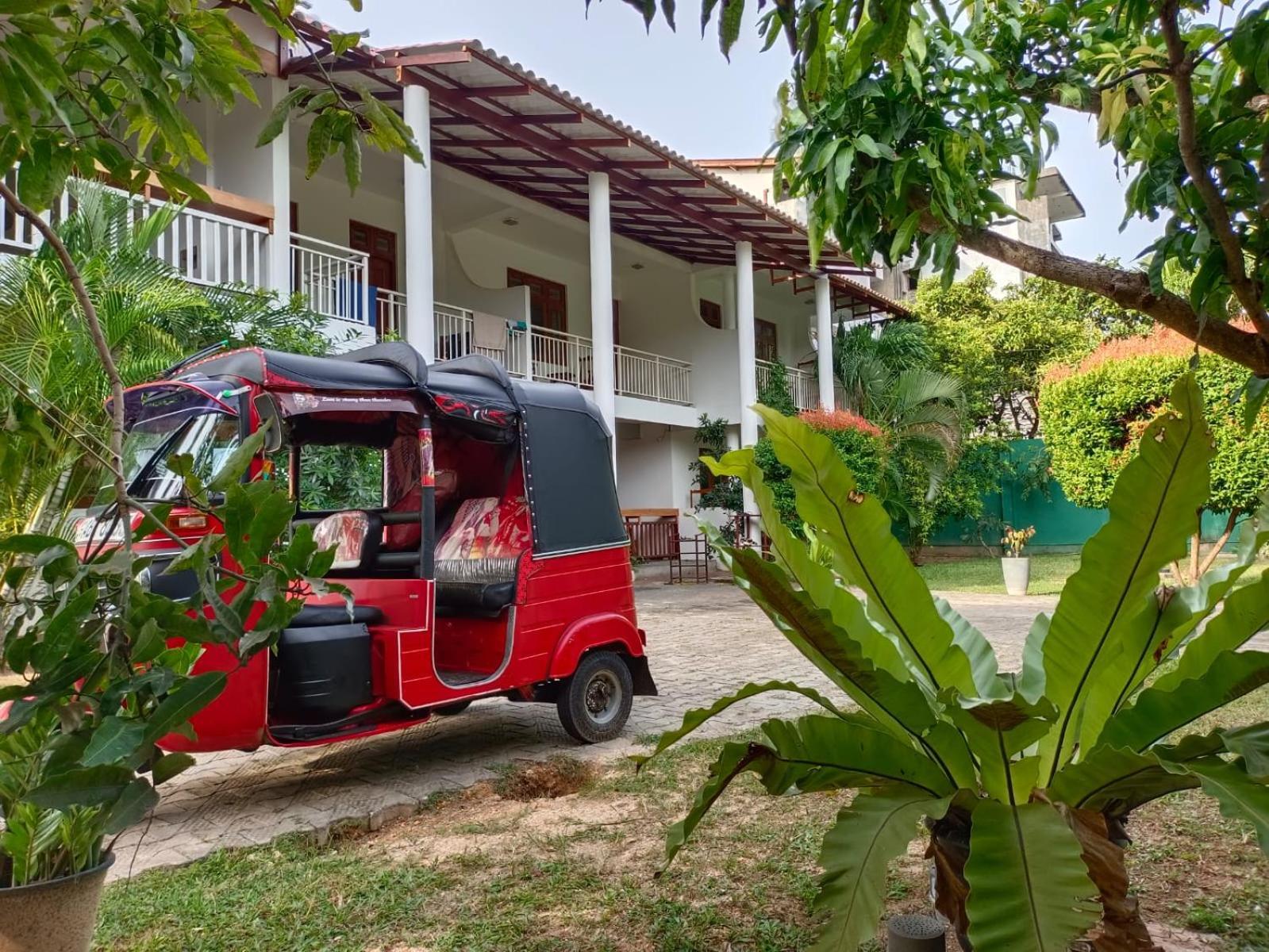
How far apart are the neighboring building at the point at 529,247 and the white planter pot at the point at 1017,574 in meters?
5.09

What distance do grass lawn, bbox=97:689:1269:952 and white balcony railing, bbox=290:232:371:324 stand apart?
7722 mm

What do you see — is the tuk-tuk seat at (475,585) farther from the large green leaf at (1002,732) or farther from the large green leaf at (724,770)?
the large green leaf at (1002,732)

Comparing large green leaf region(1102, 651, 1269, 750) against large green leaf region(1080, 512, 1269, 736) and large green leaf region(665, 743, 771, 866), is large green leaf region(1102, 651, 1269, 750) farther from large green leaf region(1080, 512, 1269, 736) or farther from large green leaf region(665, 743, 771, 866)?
large green leaf region(665, 743, 771, 866)

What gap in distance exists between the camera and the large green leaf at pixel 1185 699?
2010 millimetres

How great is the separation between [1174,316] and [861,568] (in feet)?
4.60

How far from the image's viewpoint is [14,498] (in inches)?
269

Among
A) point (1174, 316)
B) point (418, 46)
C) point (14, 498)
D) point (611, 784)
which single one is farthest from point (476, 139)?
point (1174, 316)

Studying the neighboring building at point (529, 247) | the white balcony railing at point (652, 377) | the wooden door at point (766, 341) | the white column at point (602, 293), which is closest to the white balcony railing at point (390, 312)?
the neighboring building at point (529, 247)

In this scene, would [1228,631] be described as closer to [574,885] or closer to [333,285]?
[574,885]

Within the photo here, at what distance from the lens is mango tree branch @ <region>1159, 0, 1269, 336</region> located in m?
2.43

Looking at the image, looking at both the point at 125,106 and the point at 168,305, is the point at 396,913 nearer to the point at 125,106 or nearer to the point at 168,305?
the point at 125,106

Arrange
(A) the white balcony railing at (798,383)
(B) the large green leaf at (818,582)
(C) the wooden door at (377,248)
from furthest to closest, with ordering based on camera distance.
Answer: (A) the white balcony railing at (798,383) → (C) the wooden door at (377,248) → (B) the large green leaf at (818,582)

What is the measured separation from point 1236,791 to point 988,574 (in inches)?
622

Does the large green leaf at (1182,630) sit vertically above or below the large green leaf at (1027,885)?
above
